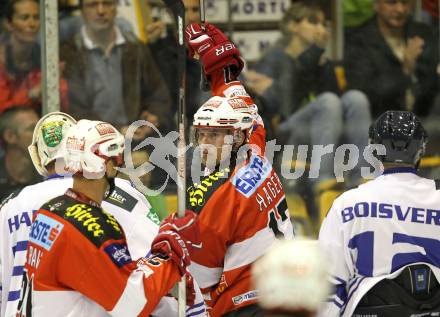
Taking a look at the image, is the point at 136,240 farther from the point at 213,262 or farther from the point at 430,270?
the point at 430,270

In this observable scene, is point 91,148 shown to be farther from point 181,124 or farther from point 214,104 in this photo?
point 214,104

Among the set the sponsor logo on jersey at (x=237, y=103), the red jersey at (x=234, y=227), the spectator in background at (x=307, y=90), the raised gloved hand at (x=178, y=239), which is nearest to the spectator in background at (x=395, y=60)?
the spectator in background at (x=307, y=90)

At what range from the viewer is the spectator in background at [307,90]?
7.69 metres

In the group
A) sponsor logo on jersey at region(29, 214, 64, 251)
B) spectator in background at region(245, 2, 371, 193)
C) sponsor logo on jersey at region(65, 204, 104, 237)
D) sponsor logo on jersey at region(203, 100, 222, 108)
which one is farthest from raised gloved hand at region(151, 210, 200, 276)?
spectator in background at region(245, 2, 371, 193)

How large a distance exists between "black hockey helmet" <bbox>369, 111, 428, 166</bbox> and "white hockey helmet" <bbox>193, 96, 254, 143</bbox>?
0.60 metres

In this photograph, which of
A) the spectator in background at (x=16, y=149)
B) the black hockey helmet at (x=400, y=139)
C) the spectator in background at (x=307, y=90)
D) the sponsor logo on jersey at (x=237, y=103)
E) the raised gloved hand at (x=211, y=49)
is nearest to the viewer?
the black hockey helmet at (x=400, y=139)

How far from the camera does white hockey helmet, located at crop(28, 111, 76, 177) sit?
519cm

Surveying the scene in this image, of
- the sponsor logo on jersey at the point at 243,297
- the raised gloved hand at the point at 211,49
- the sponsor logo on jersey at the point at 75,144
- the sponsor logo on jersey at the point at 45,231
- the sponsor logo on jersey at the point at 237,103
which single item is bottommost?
the sponsor logo on jersey at the point at 243,297

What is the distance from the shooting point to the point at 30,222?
5.10 m

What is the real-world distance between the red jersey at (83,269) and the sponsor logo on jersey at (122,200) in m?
0.77

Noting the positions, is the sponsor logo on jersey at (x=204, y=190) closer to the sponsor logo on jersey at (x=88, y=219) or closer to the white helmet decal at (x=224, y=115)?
the white helmet decal at (x=224, y=115)

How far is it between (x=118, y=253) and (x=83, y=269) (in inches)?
5.8

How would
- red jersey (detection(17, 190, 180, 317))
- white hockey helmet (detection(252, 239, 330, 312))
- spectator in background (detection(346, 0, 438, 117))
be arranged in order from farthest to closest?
1. spectator in background (detection(346, 0, 438, 117))
2. red jersey (detection(17, 190, 180, 317))
3. white hockey helmet (detection(252, 239, 330, 312))

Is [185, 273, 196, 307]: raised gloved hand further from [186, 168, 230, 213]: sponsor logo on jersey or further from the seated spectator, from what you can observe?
the seated spectator
